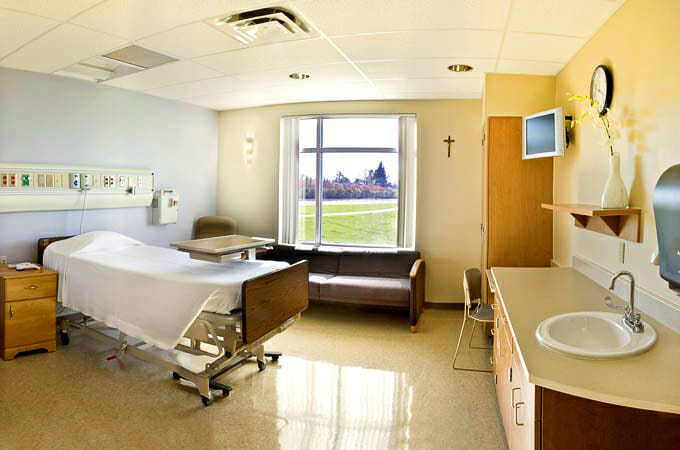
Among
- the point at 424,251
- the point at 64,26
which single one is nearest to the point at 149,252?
the point at 64,26

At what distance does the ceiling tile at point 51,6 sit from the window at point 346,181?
10.0ft

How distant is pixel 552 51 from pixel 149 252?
12.3ft

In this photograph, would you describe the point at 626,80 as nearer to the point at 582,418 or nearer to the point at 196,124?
the point at 582,418

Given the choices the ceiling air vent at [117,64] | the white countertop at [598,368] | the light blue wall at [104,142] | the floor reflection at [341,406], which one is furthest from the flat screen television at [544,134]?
the light blue wall at [104,142]

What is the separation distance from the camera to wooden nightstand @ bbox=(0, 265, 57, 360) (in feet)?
11.2

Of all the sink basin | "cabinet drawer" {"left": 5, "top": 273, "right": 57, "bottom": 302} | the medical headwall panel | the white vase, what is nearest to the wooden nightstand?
"cabinet drawer" {"left": 5, "top": 273, "right": 57, "bottom": 302}

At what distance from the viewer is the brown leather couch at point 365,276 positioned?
437 cm

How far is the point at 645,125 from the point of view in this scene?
2.16 meters

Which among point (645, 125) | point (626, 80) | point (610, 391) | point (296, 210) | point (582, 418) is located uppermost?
point (626, 80)

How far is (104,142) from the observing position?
446 centimetres

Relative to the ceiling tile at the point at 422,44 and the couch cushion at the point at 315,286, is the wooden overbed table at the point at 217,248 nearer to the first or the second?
the couch cushion at the point at 315,286

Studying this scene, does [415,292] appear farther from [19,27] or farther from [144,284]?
[19,27]

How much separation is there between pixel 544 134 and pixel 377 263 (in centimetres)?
246

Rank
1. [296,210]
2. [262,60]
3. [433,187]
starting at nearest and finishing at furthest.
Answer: [262,60]
[433,187]
[296,210]
